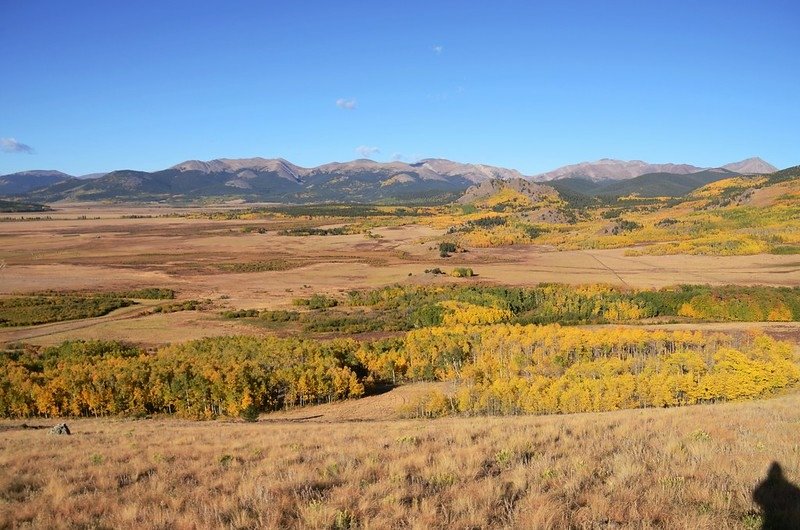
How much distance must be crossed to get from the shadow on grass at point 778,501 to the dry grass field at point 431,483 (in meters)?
0.08

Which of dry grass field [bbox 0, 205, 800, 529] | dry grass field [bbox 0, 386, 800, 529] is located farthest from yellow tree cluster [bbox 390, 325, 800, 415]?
dry grass field [bbox 0, 386, 800, 529]

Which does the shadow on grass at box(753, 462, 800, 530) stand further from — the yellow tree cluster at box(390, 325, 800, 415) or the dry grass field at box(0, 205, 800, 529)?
the yellow tree cluster at box(390, 325, 800, 415)

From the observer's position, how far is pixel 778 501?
917 centimetres

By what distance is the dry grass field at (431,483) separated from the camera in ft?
28.7

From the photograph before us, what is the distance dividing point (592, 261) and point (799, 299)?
59034 millimetres

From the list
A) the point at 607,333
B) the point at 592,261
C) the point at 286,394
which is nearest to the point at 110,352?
the point at 286,394

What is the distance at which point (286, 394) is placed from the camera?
53.8 meters

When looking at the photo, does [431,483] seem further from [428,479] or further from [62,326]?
[62,326]

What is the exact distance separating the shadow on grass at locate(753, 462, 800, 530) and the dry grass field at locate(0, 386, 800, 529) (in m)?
0.08

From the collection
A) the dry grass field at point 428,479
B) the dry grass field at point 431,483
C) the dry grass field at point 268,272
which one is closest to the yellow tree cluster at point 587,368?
the dry grass field at point 428,479

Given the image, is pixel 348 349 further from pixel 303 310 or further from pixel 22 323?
pixel 22 323

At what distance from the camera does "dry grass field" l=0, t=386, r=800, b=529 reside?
8.75m

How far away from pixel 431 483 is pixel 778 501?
6.15 metres

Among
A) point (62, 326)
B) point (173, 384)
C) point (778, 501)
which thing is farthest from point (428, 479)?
point (62, 326)
